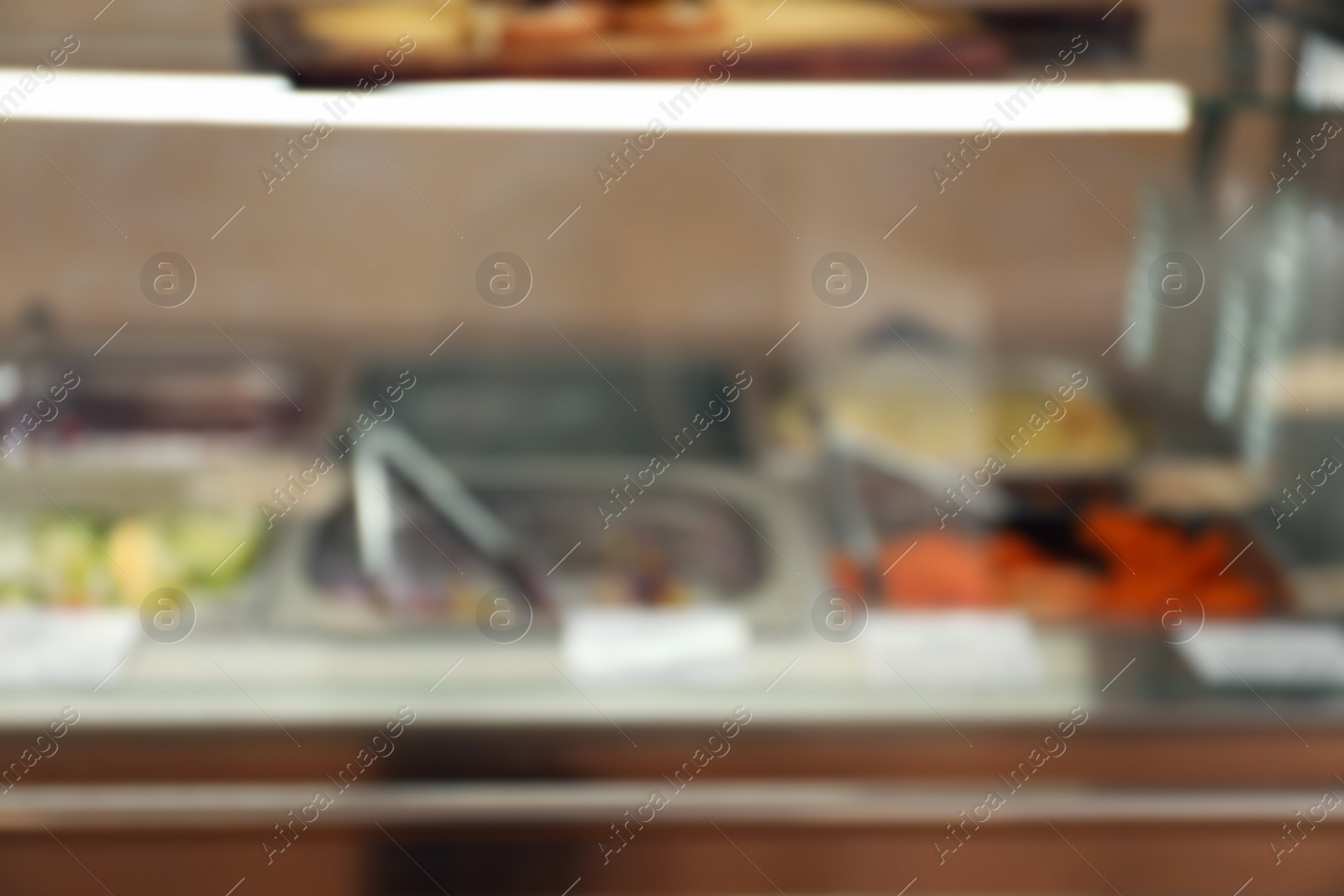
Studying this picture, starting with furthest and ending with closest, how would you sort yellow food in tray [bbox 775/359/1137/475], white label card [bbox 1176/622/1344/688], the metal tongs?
yellow food in tray [bbox 775/359/1137/475], the metal tongs, white label card [bbox 1176/622/1344/688]

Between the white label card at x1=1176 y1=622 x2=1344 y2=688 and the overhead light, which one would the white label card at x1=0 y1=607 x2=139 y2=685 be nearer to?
the overhead light

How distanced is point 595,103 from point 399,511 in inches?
21.5

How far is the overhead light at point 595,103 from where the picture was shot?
3.37ft

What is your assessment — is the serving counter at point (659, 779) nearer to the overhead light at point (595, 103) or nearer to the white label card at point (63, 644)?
A: the white label card at point (63, 644)

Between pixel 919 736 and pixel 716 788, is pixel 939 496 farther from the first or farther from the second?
pixel 716 788

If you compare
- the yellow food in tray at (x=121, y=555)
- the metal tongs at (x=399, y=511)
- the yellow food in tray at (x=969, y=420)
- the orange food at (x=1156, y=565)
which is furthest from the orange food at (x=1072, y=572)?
the yellow food in tray at (x=121, y=555)

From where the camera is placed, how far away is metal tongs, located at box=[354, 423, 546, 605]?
1252mm

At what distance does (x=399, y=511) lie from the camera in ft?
4.22

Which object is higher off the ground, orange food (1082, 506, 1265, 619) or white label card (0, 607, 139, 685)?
orange food (1082, 506, 1265, 619)

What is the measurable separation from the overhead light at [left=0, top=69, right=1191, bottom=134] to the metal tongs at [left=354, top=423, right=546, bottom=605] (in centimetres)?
43

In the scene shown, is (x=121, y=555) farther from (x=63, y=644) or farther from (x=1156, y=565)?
(x=1156, y=565)

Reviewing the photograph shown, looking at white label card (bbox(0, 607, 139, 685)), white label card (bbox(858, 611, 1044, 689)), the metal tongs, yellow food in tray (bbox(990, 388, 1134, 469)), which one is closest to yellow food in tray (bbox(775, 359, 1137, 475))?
yellow food in tray (bbox(990, 388, 1134, 469))

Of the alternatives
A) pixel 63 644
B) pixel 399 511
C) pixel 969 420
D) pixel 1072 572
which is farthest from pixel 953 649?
pixel 63 644

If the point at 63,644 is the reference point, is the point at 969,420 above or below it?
above
